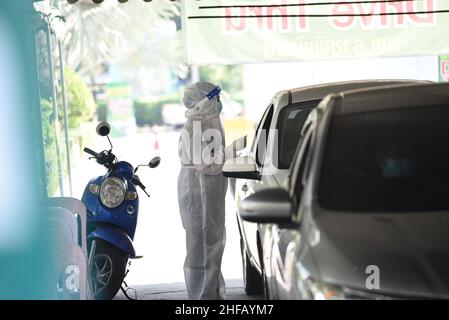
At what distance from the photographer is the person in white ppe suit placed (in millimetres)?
8492

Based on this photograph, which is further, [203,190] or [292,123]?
[203,190]

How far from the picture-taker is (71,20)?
2881 centimetres

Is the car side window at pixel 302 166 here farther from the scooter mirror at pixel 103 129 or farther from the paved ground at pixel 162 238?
the paved ground at pixel 162 238

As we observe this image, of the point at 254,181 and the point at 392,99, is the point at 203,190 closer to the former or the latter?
the point at 254,181

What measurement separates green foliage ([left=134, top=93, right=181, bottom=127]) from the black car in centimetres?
4704

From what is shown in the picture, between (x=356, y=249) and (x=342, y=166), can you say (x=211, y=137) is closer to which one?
(x=342, y=166)

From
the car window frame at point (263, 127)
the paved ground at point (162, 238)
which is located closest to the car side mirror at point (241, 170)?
the car window frame at point (263, 127)

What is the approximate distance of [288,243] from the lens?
4.95 metres

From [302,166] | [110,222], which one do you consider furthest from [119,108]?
[302,166]

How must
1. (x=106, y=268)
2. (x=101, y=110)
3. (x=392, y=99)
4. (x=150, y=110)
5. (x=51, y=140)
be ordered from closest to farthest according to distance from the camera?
(x=392, y=99)
(x=106, y=268)
(x=51, y=140)
(x=101, y=110)
(x=150, y=110)

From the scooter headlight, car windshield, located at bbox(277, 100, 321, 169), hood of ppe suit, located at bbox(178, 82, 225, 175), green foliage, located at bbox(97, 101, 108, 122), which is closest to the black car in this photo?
car windshield, located at bbox(277, 100, 321, 169)

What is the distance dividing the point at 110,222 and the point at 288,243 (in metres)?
3.82
